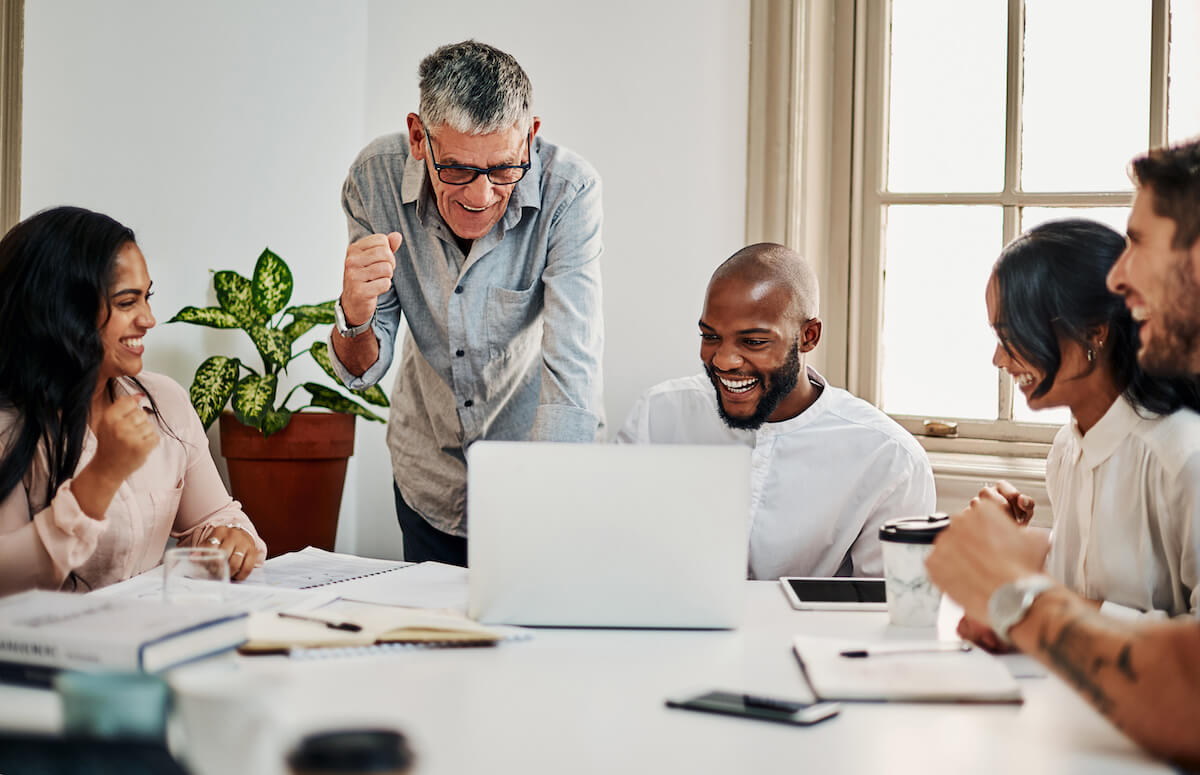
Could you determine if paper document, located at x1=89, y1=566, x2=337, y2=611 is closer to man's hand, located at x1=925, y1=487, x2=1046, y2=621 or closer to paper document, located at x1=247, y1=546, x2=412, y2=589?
paper document, located at x1=247, y1=546, x2=412, y2=589

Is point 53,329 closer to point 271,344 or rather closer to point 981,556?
point 271,344

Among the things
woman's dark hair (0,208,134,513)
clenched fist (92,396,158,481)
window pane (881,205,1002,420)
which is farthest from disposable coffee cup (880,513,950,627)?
window pane (881,205,1002,420)

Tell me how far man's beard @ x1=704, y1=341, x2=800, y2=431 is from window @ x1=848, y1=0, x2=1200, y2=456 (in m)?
0.76

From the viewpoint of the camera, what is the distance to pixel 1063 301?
162 cm

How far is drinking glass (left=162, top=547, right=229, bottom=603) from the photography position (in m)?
1.35

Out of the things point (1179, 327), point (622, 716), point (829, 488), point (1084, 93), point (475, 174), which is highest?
point (1084, 93)

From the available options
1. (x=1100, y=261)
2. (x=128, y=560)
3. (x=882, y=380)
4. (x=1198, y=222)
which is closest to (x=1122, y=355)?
(x=1100, y=261)

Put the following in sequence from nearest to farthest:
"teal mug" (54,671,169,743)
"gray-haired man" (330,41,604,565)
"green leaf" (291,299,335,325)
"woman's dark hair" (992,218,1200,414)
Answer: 1. "teal mug" (54,671,169,743)
2. "woman's dark hair" (992,218,1200,414)
3. "gray-haired man" (330,41,604,565)
4. "green leaf" (291,299,335,325)

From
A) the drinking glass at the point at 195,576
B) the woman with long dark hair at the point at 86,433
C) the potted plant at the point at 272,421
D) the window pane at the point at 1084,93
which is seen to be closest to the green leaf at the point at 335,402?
the potted plant at the point at 272,421

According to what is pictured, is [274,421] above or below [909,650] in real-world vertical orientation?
above

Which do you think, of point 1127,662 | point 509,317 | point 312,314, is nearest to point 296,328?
point 312,314

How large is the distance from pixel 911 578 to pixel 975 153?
1.77 meters

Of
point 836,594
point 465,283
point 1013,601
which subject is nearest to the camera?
point 1013,601

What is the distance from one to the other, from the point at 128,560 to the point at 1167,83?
256cm
